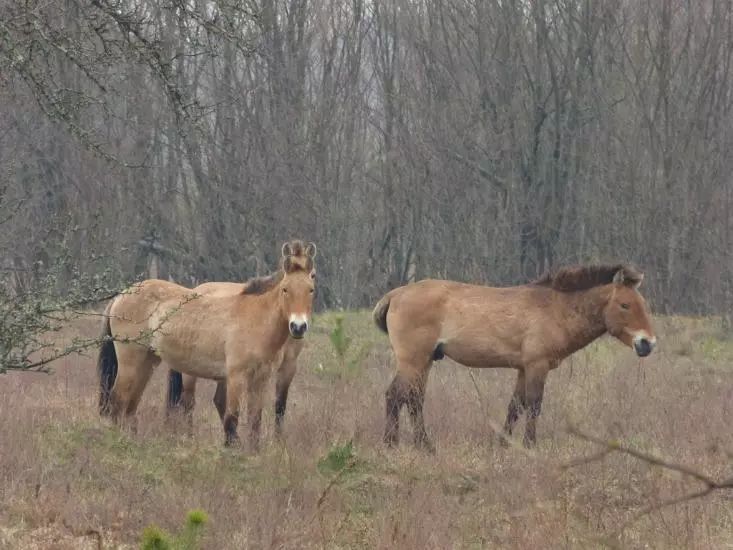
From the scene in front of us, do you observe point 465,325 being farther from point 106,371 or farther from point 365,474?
point 106,371

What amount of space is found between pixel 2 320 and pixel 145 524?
2.33 metres

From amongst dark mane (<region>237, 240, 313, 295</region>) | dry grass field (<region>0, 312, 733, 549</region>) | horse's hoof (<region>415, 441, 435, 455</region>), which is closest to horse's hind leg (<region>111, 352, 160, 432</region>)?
dry grass field (<region>0, 312, 733, 549</region>)

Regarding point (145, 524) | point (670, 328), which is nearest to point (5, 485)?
point (145, 524)

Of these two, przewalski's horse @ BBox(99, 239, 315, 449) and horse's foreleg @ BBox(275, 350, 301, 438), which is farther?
horse's foreleg @ BBox(275, 350, 301, 438)

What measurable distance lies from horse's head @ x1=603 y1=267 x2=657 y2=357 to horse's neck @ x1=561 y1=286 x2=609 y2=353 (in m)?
0.07

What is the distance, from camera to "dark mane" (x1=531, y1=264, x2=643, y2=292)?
10.3 metres

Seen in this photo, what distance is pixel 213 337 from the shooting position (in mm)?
9719

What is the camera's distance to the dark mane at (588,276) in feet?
33.8

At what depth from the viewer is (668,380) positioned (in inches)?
520

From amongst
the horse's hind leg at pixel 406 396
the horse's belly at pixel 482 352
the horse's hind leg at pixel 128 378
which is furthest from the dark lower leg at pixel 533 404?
the horse's hind leg at pixel 128 378

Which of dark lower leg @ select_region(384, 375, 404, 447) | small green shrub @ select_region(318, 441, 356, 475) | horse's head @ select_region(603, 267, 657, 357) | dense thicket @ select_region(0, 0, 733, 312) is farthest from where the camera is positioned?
dense thicket @ select_region(0, 0, 733, 312)

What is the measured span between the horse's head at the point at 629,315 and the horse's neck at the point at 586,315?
0.24 ft

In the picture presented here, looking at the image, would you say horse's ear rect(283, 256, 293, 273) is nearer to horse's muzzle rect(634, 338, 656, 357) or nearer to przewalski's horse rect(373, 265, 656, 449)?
przewalski's horse rect(373, 265, 656, 449)

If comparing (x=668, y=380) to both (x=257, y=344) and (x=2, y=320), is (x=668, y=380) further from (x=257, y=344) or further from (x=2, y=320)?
(x=2, y=320)
